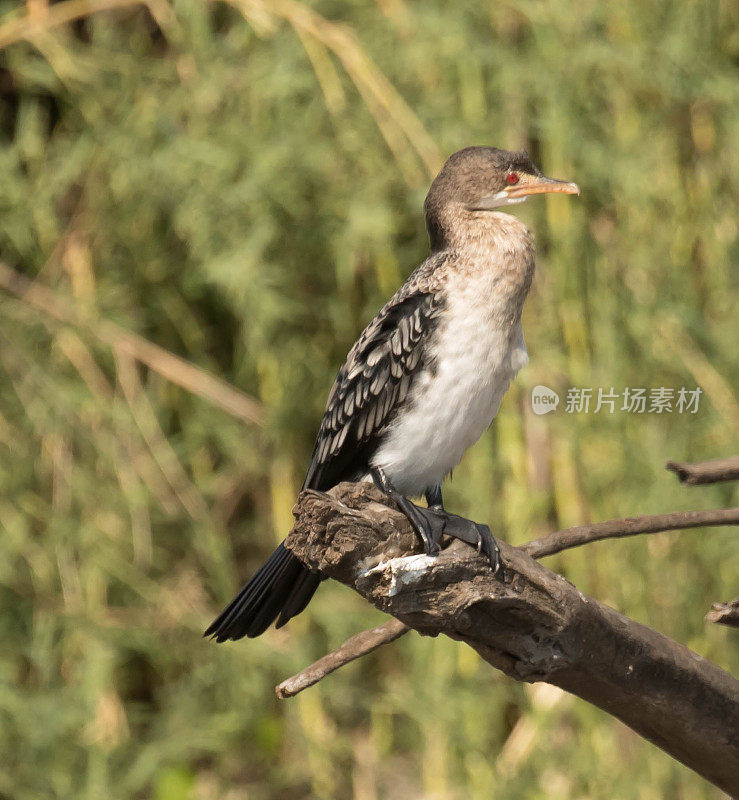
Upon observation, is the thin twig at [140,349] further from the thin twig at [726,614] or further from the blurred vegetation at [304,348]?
the thin twig at [726,614]

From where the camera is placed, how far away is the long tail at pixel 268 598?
1.37 m

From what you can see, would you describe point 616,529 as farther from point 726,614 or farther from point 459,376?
point 459,376

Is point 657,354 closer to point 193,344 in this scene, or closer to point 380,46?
point 380,46

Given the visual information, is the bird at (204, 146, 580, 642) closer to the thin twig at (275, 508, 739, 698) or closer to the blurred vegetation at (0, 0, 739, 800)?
the thin twig at (275, 508, 739, 698)

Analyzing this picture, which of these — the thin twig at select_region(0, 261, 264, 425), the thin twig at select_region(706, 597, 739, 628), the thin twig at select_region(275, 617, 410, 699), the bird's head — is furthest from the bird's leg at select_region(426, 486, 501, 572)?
the thin twig at select_region(0, 261, 264, 425)

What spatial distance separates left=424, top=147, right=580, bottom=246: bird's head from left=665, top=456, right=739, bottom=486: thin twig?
0.42m

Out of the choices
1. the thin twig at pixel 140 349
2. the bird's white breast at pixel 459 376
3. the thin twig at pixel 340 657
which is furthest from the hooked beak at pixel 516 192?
the thin twig at pixel 140 349

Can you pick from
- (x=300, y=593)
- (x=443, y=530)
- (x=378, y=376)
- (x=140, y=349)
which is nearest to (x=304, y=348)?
(x=140, y=349)

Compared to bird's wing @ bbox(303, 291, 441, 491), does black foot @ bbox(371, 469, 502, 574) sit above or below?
below

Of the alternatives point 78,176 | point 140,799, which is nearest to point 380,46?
point 78,176

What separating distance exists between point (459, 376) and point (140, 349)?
1.24 metres

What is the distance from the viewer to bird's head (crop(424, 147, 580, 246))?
1.46 m

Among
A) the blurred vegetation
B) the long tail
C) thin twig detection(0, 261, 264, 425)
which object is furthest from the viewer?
thin twig detection(0, 261, 264, 425)

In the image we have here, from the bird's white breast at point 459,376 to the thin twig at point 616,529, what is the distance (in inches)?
8.5
